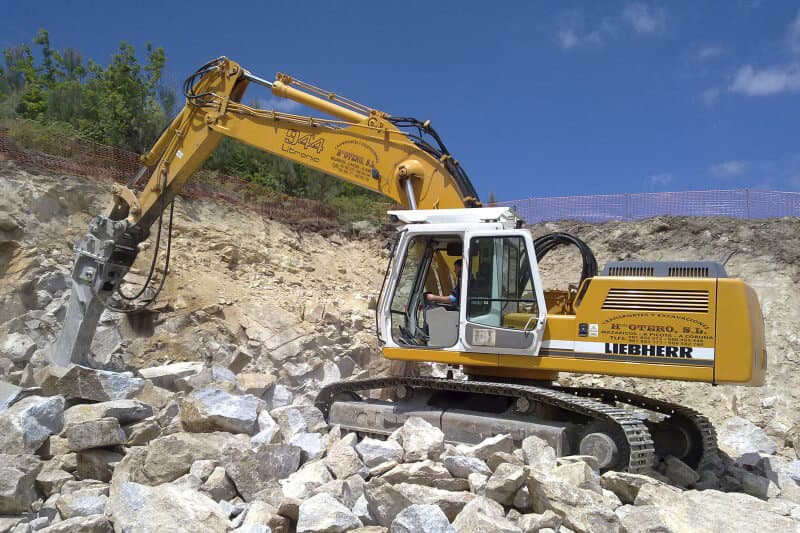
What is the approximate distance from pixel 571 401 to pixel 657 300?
117 centimetres

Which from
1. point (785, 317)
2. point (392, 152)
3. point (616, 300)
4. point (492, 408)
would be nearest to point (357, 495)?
point (492, 408)

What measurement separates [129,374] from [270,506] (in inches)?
157

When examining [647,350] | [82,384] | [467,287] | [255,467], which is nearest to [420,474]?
[255,467]

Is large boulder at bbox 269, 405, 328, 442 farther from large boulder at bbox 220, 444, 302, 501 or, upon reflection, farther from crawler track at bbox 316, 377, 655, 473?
large boulder at bbox 220, 444, 302, 501

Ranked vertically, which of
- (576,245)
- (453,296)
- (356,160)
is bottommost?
(453,296)

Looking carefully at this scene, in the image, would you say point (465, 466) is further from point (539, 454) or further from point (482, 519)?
point (482, 519)

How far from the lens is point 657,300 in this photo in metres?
5.77

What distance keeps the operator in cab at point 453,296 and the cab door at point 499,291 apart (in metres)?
0.17

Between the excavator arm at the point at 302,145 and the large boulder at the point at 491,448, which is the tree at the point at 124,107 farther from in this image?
the large boulder at the point at 491,448

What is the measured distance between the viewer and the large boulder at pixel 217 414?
6.03 meters

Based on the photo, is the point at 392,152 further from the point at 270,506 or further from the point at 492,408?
the point at 270,506

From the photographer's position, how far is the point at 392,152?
7.26 meters

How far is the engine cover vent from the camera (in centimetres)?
589

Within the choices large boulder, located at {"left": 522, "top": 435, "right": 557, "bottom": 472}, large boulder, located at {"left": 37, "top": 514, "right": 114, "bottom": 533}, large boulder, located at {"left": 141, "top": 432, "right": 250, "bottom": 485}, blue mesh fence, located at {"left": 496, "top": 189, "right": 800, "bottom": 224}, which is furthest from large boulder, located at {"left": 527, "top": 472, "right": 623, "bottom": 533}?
blue mesh fence, located at {"left": 496, "top": 189, "right": 800, "bottom": 224}
